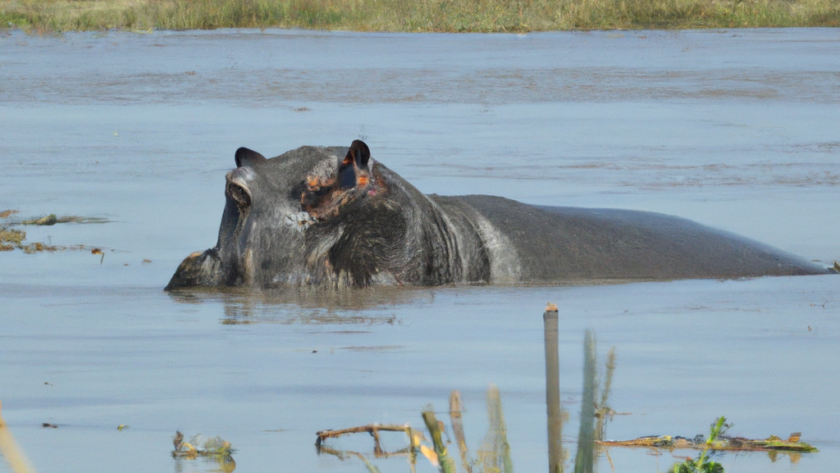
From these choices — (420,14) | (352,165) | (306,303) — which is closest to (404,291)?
(306,303)

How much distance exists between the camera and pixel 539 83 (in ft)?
61.9

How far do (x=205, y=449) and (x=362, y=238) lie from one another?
3.09 m

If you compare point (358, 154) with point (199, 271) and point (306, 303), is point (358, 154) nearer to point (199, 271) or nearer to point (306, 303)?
point (306, 303)

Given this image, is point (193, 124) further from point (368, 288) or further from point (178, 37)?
point (178, 37)

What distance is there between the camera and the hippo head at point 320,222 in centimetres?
679

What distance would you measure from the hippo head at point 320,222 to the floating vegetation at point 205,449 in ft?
9.86

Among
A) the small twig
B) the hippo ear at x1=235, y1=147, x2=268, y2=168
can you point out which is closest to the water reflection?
the hippo ear at x1=235, y1=147, x2=268, y2=168

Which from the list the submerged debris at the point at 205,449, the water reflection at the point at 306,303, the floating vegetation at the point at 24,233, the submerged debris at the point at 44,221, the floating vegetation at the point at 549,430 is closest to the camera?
the floating vegetation at the point at 549,430

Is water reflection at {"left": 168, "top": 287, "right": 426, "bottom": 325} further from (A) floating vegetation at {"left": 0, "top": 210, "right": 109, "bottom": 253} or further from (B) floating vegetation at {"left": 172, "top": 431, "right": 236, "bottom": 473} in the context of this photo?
(B) floating vegetation at {"left": 172, "top": 431, "right": 236, "bottom": 473}

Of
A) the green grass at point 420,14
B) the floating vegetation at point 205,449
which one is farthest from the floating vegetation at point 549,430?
the green grass at point 420,14

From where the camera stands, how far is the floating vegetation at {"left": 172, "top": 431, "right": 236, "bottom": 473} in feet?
12.2

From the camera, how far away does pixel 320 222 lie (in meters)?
6.80

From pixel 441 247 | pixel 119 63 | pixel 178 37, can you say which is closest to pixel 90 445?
pixel 441 247

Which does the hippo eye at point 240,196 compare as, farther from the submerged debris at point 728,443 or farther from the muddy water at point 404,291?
the submerged debris at point 728,443
